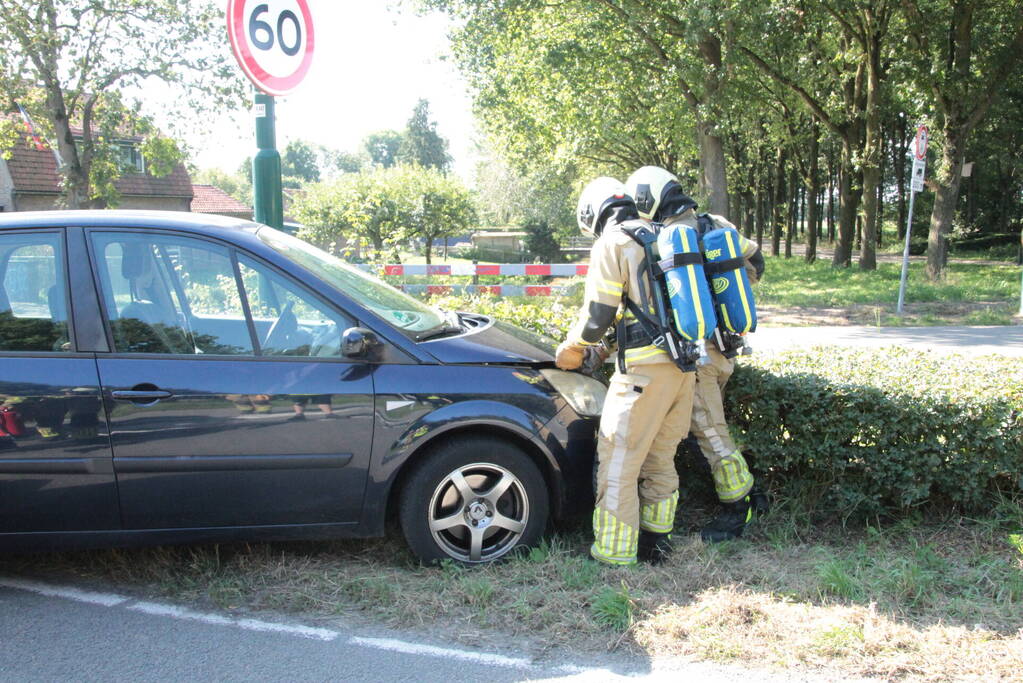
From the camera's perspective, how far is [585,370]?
4.20m

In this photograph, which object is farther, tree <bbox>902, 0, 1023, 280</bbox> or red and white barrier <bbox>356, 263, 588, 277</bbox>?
tree <bbox>902, 0, 1023, 280</bbox>

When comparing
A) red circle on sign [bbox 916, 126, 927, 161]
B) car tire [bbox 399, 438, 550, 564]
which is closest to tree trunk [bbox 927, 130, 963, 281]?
red circle on sign [bbox 916, 126, 927, 161]

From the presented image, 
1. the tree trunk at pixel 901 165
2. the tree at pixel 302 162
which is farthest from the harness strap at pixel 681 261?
the tree at pixel 302 162

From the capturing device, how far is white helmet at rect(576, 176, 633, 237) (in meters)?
4.13

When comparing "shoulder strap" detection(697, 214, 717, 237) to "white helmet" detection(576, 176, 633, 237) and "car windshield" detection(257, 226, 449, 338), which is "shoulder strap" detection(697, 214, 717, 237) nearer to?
"white helmet" detection(576, 176, 633, 237)

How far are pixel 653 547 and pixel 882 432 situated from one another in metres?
1.32

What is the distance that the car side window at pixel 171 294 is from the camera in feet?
12.1

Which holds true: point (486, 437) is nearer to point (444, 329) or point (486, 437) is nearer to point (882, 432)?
point (444, 329)

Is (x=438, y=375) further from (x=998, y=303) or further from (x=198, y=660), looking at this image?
(x=998, y=303)

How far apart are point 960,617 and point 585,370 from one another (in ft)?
6.41

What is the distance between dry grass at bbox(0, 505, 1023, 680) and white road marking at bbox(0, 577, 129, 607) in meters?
0.09

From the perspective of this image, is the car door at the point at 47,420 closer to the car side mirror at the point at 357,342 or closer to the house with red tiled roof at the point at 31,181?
the car side mirror at the point at 357,342

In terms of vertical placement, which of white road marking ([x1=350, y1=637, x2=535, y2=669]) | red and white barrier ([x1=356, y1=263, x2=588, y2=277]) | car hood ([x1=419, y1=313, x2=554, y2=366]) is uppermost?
red and white barrier ([x1=356, y1=263, x2=588, y2=277])

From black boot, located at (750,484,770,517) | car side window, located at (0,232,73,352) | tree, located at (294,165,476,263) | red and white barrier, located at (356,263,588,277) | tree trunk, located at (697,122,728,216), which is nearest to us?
car side window, located at (0,232,73,352)
